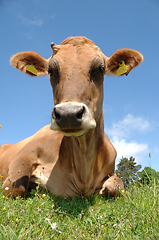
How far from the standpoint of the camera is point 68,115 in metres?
2.96

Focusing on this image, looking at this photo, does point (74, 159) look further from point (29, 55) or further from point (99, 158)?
point (29, 55)

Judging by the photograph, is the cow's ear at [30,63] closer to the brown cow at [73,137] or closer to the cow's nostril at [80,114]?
the brown cow at [73,137]

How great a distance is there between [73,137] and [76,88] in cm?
131

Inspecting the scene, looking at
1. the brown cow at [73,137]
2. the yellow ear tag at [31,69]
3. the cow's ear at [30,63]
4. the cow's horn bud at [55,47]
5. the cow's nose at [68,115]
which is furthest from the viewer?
the yellow ear tag at [31,69]

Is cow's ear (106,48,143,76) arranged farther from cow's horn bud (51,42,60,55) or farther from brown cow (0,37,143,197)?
cow's horn bud (51,42,60,55)

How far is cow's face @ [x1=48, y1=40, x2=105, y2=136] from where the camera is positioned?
3041 mm

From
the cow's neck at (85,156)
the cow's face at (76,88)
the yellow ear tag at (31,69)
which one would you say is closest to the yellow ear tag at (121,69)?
the cow's face at (76,88)

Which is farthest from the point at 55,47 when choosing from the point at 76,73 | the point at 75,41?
the point at 76,73

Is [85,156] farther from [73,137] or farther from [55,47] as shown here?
[55,47]

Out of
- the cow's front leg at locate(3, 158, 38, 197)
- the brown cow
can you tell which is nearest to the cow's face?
the brown cow

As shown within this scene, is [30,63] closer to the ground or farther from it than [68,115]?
farther from it

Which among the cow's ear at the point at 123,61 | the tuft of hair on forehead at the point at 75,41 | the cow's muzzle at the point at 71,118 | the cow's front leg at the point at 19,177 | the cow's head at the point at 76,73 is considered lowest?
the cow's front leg at the point at 19,177

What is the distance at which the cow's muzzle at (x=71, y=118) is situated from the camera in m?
2.97

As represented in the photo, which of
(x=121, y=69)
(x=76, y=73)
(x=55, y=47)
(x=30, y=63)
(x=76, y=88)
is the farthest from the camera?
(x=30, y=63)
